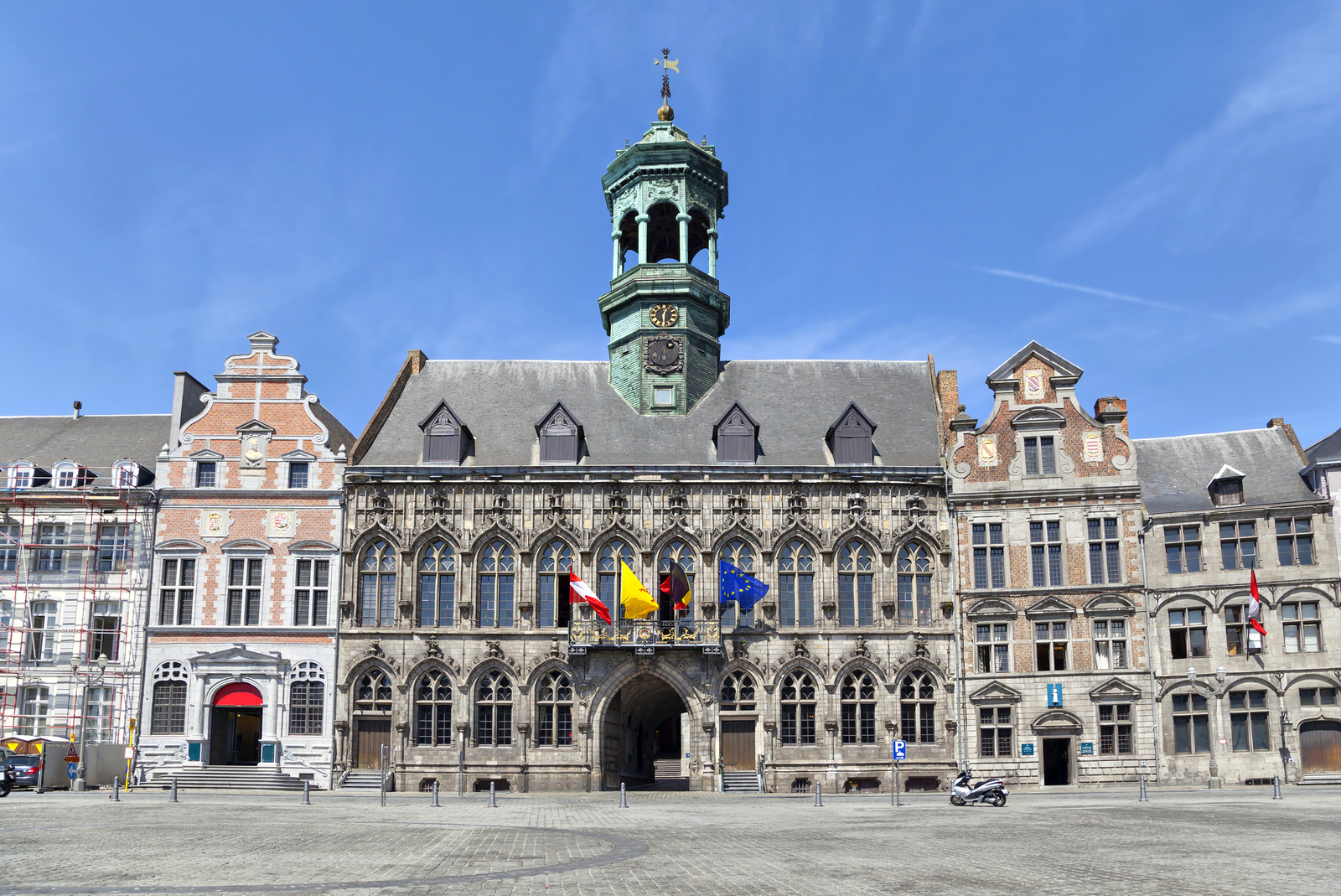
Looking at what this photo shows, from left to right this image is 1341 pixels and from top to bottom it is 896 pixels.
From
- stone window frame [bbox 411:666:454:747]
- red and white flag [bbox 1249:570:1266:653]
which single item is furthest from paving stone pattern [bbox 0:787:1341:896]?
stone window frame [bbox 411:666:454:747]

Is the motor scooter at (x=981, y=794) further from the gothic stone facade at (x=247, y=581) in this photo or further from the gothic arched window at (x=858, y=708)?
the gothic stone facade at (x=247, y=581)

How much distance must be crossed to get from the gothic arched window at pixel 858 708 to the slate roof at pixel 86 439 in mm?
30590

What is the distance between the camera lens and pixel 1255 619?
4362cm

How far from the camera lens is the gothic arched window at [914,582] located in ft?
153

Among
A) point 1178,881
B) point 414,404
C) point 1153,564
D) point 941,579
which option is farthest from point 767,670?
point 1178,881

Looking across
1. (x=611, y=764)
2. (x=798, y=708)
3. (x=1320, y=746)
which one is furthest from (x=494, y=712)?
(x=1320, y=746)

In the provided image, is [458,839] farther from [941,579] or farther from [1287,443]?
[1287,443]

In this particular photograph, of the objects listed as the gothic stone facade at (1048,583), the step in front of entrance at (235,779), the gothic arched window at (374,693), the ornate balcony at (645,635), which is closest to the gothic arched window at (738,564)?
the ornate balcony at (645,635)

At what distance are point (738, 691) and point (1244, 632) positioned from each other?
19.3 m

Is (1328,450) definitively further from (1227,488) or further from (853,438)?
(853,438)

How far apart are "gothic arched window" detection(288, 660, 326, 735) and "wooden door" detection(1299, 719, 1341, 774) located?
36.9 meters

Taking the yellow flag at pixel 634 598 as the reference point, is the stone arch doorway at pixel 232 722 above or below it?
below

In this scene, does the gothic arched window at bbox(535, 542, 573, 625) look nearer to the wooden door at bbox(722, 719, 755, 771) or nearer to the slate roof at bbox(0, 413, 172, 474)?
the wooden door at bbox(722, 719, 755, 771)

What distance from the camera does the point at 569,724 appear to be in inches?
1806
